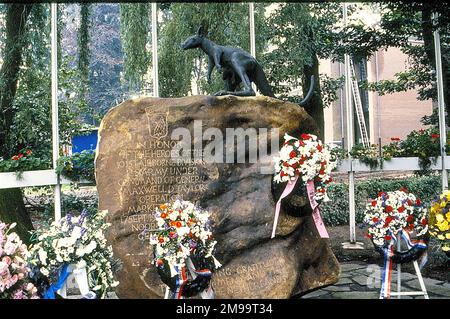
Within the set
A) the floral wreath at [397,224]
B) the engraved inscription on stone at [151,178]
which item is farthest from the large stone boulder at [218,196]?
the floral wreath at [397,224]

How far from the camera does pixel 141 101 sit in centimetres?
497

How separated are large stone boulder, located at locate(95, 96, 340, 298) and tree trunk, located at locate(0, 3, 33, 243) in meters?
2.76

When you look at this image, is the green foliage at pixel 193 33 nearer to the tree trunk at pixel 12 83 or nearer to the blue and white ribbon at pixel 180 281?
the tree trunk at pixel 12 83

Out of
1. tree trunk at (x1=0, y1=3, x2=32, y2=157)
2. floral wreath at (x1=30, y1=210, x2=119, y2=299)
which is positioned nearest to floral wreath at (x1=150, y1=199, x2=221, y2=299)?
floral wreath at (x1=30, y1=210, x2=119, y2=299)

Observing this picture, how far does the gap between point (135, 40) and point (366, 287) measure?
5.17 metres

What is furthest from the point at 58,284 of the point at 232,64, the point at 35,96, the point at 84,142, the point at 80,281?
the point at 84,142

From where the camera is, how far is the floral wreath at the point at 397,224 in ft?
13.2

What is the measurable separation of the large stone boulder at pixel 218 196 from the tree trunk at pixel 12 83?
9.05ft

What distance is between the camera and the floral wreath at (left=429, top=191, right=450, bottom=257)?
3846 mm

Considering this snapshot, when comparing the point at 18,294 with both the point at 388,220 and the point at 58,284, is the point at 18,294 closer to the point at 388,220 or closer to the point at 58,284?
the point at 58,284

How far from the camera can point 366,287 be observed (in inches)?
214

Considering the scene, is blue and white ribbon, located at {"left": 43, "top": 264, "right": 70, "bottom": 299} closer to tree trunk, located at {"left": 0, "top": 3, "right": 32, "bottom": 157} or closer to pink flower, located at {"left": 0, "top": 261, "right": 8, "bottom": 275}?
pink flower, located at {"left": 0, "top": 261, "right": 8, "bottom": 275}
